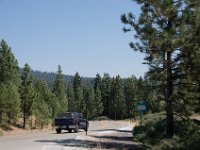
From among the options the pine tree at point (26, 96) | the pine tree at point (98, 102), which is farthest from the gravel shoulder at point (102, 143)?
the pine tree at point (98, 102)

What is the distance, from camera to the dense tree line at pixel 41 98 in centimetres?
5516

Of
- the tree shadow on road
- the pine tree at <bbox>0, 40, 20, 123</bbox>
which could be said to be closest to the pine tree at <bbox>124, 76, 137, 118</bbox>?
the pine tree at <bbox>0, 40, 20, 123</bbox>

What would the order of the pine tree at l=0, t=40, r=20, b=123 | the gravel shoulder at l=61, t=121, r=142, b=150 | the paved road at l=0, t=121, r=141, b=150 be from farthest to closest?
1. the pine tree at l=0, t=40, r=20, b=123
2. the gravel shoulder at l=61, t=121, r=142, b=150
3. the paved road at l=0, t=121, r=141, b=150

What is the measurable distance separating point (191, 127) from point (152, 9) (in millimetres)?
7702

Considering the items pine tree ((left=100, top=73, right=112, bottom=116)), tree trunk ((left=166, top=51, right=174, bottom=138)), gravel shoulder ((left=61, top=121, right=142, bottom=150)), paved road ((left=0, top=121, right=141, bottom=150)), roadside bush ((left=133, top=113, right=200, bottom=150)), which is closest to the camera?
roadside bush ((left=133, top=113, right=200, bottom=150))

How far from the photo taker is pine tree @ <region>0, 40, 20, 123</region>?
5431 centimetres

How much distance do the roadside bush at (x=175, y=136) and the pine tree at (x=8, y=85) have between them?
21.6m

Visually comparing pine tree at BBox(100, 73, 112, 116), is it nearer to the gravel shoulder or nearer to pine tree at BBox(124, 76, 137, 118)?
pine tree at BBox(124, 76, 137, 118)

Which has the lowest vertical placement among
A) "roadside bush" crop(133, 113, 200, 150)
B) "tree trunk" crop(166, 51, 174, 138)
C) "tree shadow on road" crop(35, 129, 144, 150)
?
"tree shadow on road" crop(35, 129, 144, 150)

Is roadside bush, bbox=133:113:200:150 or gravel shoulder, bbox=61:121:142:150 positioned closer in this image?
roadside bush, bbox=133:113:200:150

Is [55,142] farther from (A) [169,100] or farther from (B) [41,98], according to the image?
(B) [41,98]

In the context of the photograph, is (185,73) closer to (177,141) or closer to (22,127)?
(177,141)

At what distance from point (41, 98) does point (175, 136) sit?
5028cm

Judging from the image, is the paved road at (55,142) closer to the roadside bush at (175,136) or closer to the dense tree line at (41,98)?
the roadside bush at (175,136)
